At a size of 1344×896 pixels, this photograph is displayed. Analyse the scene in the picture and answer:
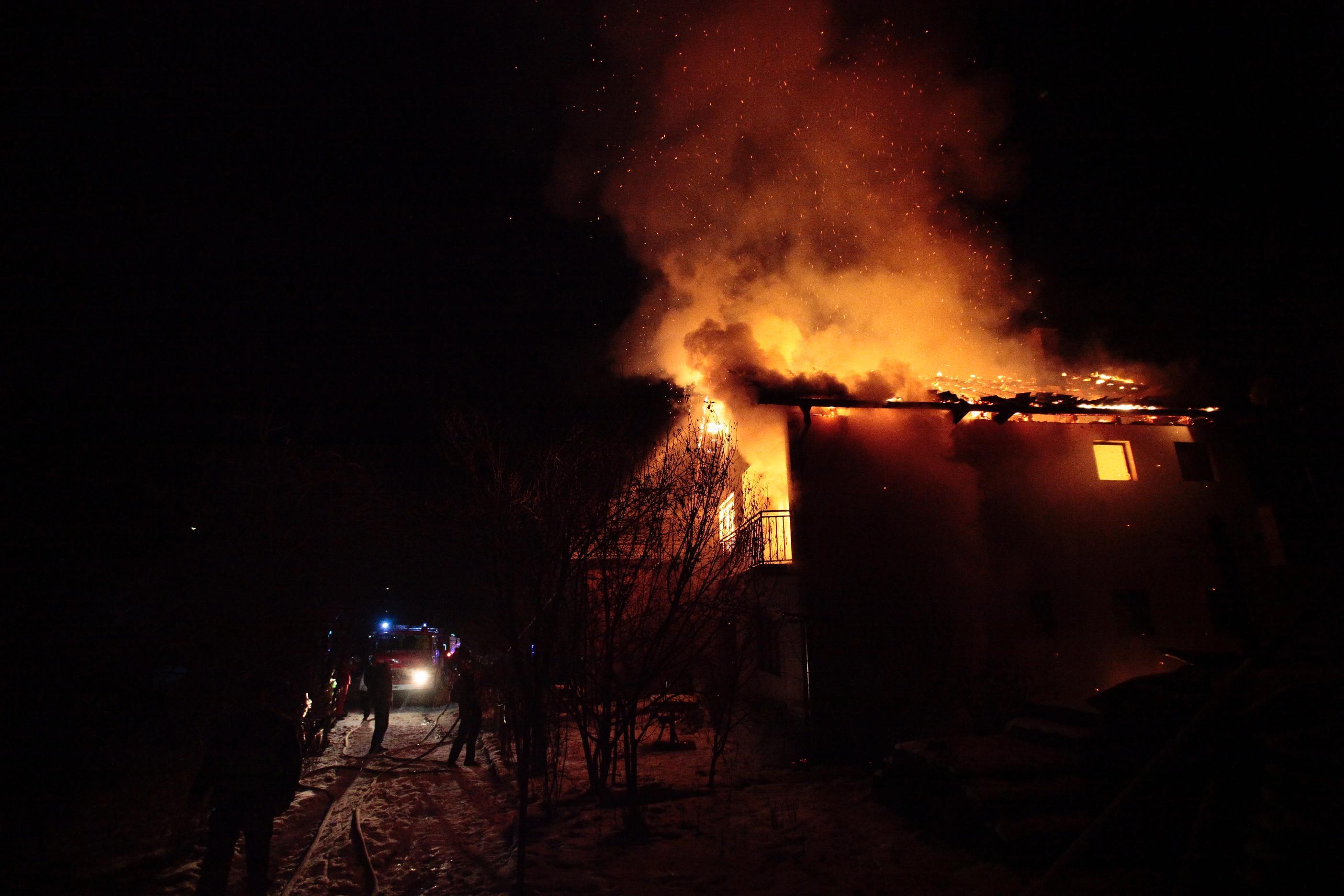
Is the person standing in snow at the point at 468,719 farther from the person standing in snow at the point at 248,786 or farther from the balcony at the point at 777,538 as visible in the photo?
the person standing in snow at the point at 248,786

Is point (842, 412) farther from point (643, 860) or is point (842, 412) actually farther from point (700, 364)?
point (643, 860)

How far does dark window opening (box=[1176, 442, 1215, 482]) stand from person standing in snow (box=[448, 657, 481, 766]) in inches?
668

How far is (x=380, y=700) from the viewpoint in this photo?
1285cm

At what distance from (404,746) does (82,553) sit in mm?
7194

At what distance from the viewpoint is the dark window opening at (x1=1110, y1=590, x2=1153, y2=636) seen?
1334 centimetres

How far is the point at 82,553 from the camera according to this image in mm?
11258

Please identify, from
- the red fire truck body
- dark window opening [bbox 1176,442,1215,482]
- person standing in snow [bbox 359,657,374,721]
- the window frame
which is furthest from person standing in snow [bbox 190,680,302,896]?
dark window opening [bbox 1176,442,1215,482]

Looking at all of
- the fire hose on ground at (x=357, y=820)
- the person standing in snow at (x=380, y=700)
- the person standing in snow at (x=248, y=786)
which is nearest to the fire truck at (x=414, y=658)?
the fire hose on ground at (x=357, y=820)

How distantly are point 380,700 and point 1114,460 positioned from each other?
700 inches

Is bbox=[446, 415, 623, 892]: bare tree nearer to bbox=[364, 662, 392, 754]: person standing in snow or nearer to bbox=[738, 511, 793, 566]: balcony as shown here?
bbox=[364, 662, 392, 754]: person standing in snow

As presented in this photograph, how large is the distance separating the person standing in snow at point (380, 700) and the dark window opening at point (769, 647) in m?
8.23

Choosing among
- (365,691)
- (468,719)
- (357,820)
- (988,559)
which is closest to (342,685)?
(365,691)

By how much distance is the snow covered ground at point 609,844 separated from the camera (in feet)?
20.9

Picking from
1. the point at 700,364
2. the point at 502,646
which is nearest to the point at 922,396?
the point at 700,364
